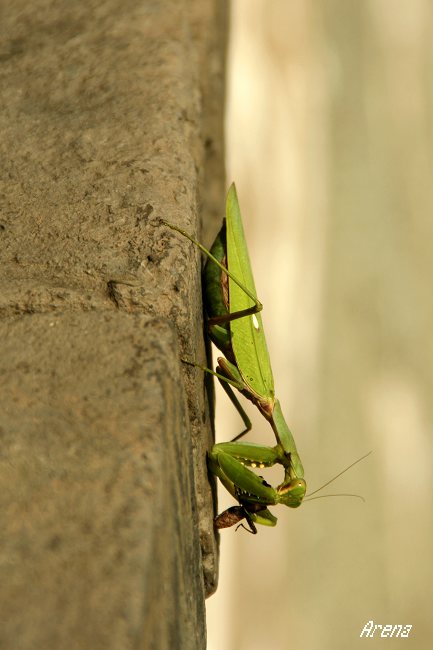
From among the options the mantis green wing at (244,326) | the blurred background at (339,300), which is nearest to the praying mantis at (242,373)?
the mantis green wing at (244,326)

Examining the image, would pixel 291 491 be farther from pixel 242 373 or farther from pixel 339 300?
pixel 339 300

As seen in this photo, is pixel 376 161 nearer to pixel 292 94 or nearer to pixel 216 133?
pixel 292 94

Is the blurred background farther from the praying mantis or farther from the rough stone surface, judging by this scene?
the rough stone surface

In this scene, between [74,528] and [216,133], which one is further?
[216,133]

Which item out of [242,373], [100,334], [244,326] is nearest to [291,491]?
[242,373]

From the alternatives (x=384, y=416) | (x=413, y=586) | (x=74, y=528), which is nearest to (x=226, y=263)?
(x=74, y=528)

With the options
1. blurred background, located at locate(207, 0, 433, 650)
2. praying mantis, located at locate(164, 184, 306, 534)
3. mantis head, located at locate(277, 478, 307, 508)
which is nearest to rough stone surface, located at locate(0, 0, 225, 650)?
praying mantis, located at locate(164, 184, 306, 534)

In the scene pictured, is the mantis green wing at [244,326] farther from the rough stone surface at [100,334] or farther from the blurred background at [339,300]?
the blurred background at [339,300]
